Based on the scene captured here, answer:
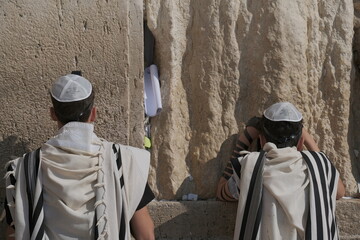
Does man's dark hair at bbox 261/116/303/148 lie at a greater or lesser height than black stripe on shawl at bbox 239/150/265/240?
greater

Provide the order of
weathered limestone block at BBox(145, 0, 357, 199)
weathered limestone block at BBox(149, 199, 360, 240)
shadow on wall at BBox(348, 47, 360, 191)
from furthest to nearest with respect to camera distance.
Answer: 1. shadow on wall at BBox(348, 47, 360, 191)
2. weathered limestone block at BBox(145, 0, 357, 199)
3. weathered limestone block at BBox(149, 199, 360, 240)

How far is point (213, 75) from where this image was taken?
4.36 m

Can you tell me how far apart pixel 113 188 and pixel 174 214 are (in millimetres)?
1231

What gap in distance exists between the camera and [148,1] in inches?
169

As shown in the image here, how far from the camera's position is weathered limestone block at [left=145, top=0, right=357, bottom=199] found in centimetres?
434

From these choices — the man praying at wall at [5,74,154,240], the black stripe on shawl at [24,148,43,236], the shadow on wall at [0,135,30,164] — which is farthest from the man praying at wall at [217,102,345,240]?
the shadow on wall at [0,135,30,164]

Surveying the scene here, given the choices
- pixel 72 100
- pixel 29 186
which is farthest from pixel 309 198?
pixel 29 186

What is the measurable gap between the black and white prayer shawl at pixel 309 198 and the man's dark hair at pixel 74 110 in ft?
3.06

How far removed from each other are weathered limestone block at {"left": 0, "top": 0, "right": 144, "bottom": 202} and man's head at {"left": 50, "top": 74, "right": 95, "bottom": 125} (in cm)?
80

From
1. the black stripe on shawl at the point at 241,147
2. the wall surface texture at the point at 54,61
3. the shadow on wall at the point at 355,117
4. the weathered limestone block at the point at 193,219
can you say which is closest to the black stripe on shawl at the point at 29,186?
the wall surface texture at the point at 54,61

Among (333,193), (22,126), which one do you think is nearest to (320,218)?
(333,193)

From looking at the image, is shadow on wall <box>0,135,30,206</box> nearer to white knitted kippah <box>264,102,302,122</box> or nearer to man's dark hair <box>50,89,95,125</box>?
man's dark hair <box>50,89,95,125</box>

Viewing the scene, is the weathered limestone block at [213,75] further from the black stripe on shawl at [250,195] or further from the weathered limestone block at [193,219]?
the black stripe on shawl at [250,195]

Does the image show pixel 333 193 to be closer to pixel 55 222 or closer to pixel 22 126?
pixel 55 222
